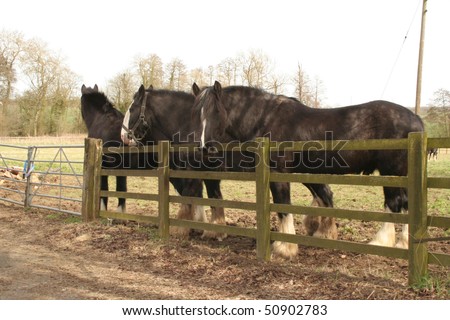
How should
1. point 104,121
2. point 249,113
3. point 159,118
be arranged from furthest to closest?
point 104,121, point 159,118, point 249,113

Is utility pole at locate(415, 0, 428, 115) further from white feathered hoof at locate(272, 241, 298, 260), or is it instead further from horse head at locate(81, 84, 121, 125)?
white feathered hoof at locate(272, 241, 298, 260)

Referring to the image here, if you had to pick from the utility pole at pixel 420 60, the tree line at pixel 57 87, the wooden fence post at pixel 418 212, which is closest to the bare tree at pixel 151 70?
the tree line at pixel 57 87

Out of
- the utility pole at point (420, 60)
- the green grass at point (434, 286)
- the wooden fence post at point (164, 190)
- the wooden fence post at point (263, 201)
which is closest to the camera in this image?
the green grass at point (434, 286)

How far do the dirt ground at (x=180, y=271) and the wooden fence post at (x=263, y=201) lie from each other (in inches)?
7.0

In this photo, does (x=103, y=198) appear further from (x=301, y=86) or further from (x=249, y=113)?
(x=301, y=86)

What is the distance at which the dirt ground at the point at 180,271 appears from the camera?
367cm

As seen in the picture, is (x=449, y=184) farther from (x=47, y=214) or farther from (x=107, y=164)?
(x=47, y=214)

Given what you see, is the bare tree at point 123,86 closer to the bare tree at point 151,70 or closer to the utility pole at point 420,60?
the bare tree at point 151,70

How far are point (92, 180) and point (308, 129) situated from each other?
4197mm

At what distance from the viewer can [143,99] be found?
6.99 metres

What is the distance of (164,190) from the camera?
5918mm

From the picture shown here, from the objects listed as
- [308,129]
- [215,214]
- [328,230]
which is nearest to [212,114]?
[308,129]

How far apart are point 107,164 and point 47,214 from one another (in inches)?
69.2

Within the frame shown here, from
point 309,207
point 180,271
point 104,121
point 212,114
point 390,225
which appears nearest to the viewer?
point 309,207
